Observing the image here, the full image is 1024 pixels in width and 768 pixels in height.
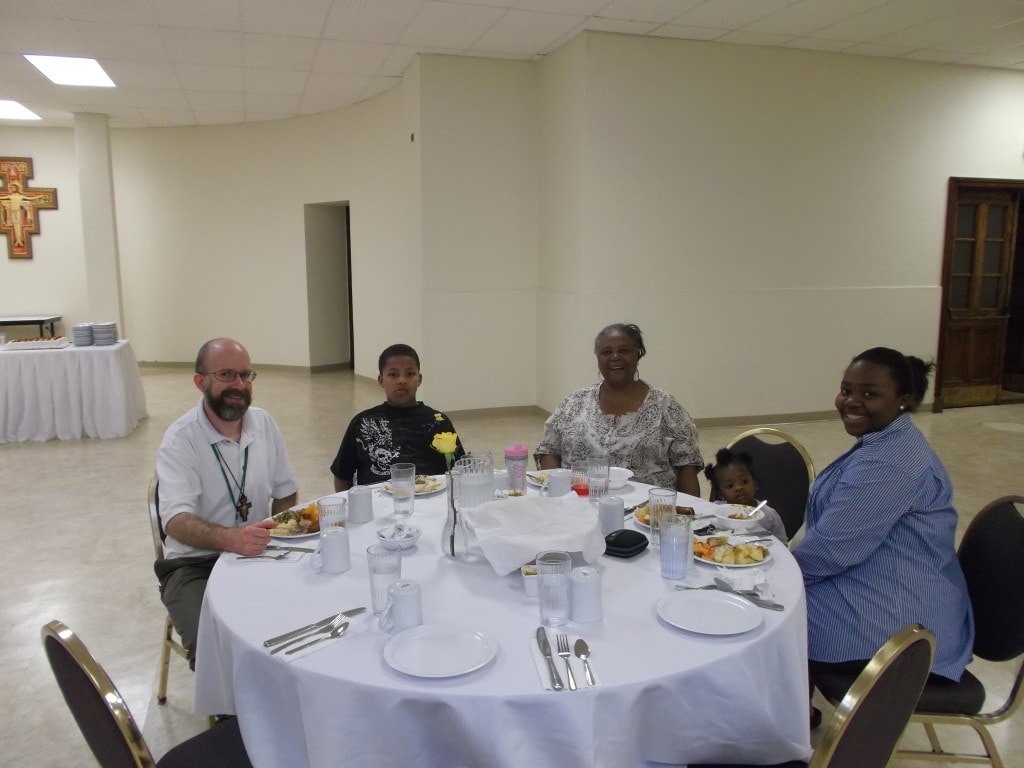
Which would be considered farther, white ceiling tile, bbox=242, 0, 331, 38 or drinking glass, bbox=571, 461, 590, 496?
white ceiling tile, bbox=242, 0, 331, 38

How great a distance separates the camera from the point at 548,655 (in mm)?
1386

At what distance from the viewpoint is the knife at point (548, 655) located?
1.30 meters

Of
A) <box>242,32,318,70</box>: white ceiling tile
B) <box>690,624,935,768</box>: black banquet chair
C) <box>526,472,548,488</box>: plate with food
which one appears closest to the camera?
<box>690,624,935,768</box>: black banquet chair

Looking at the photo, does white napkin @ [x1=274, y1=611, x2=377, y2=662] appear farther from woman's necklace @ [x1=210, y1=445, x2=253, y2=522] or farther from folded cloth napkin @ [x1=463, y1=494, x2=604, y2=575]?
woman's necklace @ [x1=210, y1=445, x2=253, y2=522]

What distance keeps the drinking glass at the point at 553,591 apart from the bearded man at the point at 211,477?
92 cm

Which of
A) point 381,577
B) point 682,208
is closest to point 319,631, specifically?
point 381,577

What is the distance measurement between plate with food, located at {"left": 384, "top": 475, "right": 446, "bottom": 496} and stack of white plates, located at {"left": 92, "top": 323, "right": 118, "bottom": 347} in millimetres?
5011

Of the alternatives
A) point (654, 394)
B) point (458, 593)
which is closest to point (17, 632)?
point (458, 593)

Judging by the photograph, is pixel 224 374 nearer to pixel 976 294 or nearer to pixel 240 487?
pixel 240 487

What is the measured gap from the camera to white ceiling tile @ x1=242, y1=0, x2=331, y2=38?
5.26m

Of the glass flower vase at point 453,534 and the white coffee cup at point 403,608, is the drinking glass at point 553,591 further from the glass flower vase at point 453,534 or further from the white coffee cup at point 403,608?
the glass flower vase at point 453,534

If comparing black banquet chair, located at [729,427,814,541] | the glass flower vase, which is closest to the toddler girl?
black banquet chair, located at [729,427,814,541]

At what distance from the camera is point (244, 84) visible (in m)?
7.62

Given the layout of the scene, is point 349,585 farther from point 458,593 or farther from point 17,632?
point 17,632
